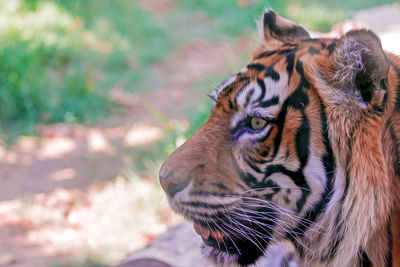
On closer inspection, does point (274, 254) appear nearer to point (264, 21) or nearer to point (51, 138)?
point (264, 21)

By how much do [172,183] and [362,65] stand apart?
0.58m

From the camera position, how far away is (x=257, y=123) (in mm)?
1365

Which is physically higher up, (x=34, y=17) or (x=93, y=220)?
(x=34, y=17)

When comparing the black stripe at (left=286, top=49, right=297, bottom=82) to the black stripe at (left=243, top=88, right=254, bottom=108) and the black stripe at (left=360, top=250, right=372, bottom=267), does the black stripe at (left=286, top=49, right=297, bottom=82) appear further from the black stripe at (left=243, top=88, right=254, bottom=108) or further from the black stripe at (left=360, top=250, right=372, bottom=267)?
the black stripe at (left=360, top=250, right=372, bottom=267)

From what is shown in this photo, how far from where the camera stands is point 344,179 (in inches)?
49.4

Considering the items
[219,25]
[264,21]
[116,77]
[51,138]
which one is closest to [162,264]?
[264,21]

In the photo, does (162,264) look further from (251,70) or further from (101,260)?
(251,70)

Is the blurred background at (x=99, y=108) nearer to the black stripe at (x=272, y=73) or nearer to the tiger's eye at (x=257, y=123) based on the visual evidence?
the black stripe at (x=272, y=73)

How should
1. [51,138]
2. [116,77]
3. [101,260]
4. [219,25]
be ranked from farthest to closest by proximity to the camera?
[219,25], [116,77], [51,138], [101,260]

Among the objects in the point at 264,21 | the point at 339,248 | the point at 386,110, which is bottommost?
the point at 339,248

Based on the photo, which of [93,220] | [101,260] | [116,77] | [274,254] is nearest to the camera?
[274,254]

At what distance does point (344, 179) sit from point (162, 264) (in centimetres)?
83

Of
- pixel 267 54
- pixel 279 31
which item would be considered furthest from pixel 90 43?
pixel 267 54

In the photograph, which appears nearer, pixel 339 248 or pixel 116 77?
pixel 339 248
